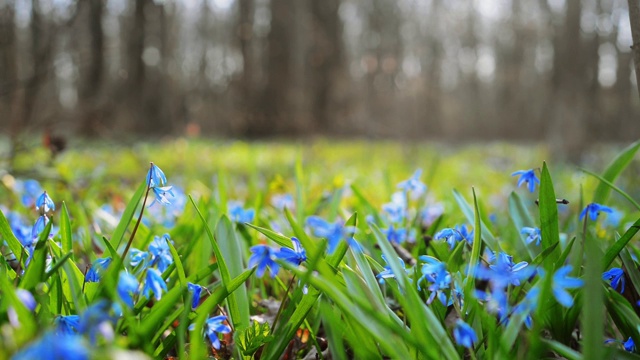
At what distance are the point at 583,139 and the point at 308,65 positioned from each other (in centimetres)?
880

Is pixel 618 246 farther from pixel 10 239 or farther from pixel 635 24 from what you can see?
pixel 10 239

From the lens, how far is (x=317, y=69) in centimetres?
1541

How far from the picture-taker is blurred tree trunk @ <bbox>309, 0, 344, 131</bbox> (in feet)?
49.6

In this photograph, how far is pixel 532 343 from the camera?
725 mm

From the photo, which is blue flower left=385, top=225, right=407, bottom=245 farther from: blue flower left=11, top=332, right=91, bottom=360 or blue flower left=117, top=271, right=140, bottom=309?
blue flower left=11, top=332, right=91, bottom=360

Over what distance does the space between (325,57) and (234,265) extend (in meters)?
14.6

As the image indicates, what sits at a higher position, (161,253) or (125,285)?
(125,285)

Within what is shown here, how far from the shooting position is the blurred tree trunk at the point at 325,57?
15125mm

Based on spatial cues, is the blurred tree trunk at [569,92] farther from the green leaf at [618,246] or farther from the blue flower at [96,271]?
the blue flower at [96,271]

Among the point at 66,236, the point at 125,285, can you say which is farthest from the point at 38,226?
the point at 125,285

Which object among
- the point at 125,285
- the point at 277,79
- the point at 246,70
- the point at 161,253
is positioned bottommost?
the point at 161,253

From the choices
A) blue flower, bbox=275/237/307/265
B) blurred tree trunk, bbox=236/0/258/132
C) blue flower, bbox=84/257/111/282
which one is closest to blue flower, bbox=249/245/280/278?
blue flower, bbox=275/237/307/265

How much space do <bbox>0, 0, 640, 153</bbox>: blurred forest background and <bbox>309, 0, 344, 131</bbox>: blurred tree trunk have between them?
0.03 metres

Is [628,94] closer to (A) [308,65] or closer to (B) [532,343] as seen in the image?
(A) [308,65]
